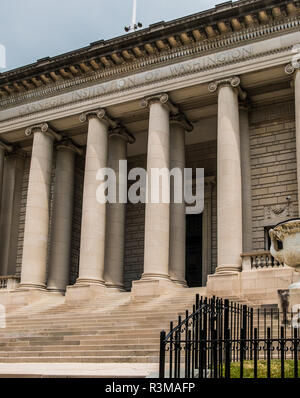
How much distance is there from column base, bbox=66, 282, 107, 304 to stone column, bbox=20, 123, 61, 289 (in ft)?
9.45

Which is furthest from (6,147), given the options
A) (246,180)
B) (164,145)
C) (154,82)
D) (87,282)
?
(246,180)

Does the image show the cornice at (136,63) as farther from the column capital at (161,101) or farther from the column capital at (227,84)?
the column capital at (161,101)

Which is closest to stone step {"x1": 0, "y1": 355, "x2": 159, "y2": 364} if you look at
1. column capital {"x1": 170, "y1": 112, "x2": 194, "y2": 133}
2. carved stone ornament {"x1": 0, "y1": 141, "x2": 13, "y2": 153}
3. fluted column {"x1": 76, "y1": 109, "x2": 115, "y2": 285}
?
fluted column {"x1": 76, "y1": 109, "x2": 115, "y2": 285}

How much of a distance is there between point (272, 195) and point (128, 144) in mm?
10872

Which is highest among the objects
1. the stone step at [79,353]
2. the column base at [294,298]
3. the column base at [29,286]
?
the column base at [29,286]

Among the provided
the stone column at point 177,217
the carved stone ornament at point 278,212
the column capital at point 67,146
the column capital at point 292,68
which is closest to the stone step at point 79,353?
the stone column at point 177,217

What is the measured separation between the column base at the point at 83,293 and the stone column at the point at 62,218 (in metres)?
4.43

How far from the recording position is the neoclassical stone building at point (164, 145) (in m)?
25.6

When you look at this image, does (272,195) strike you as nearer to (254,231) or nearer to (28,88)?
(254,231)

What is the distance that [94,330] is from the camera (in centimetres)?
2033

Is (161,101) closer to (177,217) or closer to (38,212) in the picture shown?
(177,217)

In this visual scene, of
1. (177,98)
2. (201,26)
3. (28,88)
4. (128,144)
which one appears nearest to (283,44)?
(201,26)

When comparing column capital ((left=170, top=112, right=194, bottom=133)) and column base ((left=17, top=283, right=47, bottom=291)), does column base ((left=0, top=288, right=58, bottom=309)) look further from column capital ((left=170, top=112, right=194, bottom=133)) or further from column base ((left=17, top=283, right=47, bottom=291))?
column capital ((left=170, top=112, right=194, bottom=133))

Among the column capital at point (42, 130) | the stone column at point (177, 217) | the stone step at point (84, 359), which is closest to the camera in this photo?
the stone step at point (84, 359)
